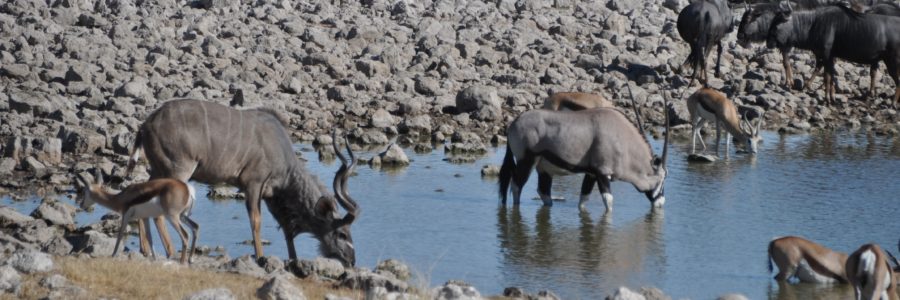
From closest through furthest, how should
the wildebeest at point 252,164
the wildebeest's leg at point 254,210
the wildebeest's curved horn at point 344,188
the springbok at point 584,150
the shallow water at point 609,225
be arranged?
the wildebeest at point 252,164, the wildebeest's curved horn at point 344,188, the wildebeest's leg at point 254,210, the shallow water at point 609,225, the springbok at point 584,150

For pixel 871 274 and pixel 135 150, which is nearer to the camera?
pixel 871 274

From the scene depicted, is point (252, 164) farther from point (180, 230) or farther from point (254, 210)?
point (180, 230)

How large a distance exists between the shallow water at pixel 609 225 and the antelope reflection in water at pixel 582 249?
0.02 metres

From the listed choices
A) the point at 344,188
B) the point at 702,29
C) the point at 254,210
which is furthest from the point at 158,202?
the point at 702,29

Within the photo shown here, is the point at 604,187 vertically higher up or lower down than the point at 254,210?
lower down

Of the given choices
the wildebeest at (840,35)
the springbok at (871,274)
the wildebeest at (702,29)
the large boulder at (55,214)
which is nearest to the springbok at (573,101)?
the large boulder at (55,214)

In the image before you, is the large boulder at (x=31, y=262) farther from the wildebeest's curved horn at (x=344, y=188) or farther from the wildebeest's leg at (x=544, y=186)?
the wildebeest's leg at (x=544, y=186)

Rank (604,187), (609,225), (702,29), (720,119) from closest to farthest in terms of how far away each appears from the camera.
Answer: (609,225), (604,187), (720,119), (702,29)

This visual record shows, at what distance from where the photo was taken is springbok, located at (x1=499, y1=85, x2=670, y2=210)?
1522 cm

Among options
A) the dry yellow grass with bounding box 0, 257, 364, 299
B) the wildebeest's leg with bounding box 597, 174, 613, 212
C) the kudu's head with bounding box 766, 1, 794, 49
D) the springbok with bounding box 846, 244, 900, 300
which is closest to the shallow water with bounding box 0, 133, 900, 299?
the wildebeest's leg with bounding box 597, 174, 613, 212

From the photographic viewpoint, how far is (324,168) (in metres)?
17.6

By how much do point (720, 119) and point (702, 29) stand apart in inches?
185

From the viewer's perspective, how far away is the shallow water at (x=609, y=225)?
41.8ft

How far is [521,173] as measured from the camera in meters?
15.5
